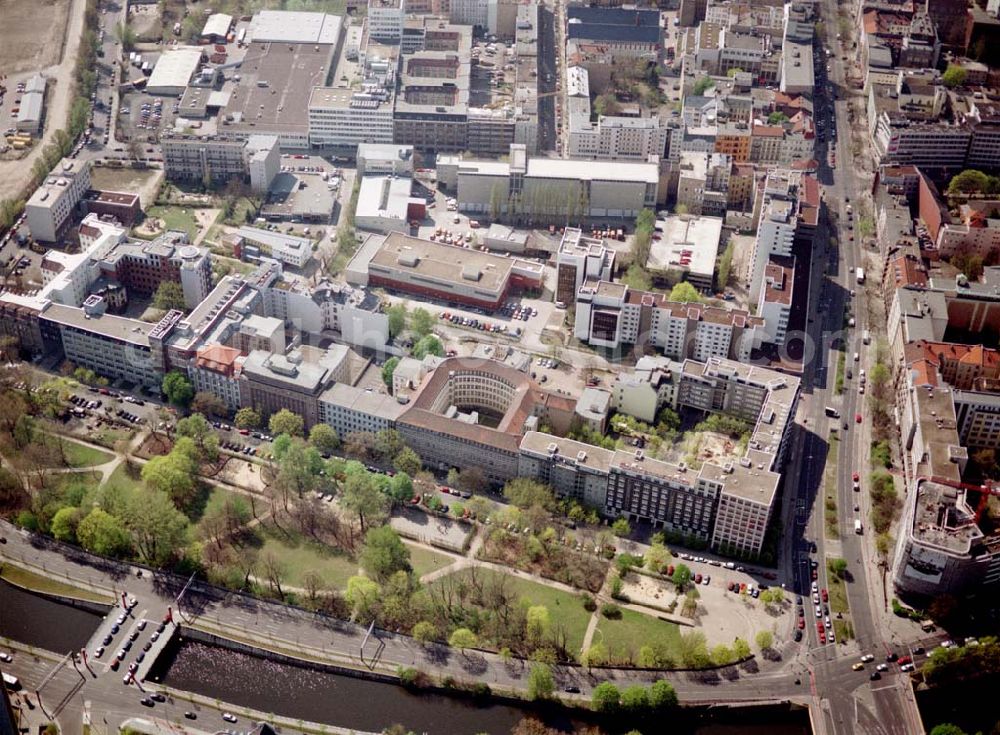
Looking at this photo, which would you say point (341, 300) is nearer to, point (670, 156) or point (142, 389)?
point (142, 389)

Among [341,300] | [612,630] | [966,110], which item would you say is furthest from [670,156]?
[612,630]

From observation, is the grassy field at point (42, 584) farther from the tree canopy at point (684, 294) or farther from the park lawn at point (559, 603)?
the tree canopy at point (684, 294)

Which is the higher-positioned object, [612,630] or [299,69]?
[299,69]

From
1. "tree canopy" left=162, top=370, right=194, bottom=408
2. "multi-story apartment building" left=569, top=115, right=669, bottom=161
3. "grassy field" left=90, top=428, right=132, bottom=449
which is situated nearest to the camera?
"grassy field" left=90, top=428, right=132, bottom=449

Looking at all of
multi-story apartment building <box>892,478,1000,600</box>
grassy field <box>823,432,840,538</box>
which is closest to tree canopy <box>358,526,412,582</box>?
grassy field <box>823,432,840,538</box>

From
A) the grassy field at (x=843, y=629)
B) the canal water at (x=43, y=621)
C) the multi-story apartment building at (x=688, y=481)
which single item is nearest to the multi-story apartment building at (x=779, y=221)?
the multi-story apartment building at (x=688, y=481)

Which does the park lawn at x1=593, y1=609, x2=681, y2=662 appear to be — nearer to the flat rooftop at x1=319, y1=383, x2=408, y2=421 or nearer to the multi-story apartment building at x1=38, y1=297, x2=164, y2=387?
the flat rooftop at x1=319, y1=383, x2=408, y2=421
